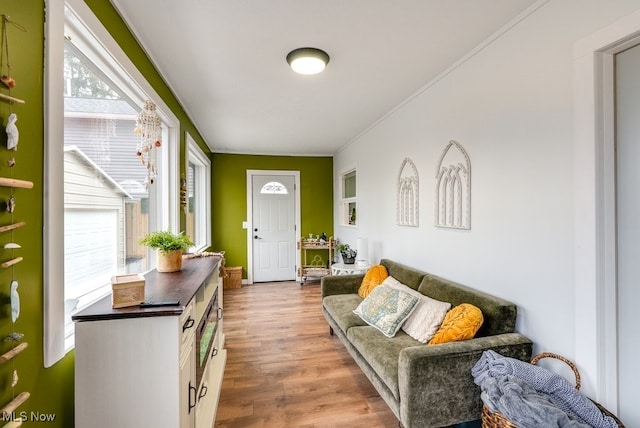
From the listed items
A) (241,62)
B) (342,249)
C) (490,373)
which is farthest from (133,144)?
(342,249)

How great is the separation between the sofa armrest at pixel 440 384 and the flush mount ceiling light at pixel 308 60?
1950 mm

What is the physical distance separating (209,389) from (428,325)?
5.05 ft

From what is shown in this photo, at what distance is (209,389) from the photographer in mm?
2004

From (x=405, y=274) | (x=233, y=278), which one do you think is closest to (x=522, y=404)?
(x=405, y=274)

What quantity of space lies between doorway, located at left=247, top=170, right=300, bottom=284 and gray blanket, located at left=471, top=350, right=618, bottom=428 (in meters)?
4.38

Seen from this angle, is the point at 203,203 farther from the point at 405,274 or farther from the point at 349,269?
the point at 405,274

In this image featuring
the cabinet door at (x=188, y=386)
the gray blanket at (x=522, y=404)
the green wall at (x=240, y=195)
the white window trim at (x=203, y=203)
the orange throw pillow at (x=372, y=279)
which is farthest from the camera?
the green wall at (x=240, y=195)

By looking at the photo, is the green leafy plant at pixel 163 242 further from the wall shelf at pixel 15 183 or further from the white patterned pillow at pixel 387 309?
the white patterned pillow at pixel 387 309

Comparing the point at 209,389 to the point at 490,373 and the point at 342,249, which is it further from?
the point at 342,249

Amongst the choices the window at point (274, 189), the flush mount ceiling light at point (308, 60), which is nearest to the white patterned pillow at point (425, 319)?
the flush mount ceiling light at point (308, 60)

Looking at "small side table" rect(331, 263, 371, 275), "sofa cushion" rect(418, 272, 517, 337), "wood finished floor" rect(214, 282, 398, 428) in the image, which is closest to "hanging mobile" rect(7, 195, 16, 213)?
"wood finished floor" rect(214, 282, 398, 428)

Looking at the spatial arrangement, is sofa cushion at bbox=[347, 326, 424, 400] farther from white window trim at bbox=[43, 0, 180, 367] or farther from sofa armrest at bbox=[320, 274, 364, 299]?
white window trim at bbox=[43, 0, 180, 367]

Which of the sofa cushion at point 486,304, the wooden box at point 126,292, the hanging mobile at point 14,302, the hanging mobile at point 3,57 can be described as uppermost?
the hanging mobile at point 3,57

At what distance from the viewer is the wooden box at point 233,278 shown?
5.11m
